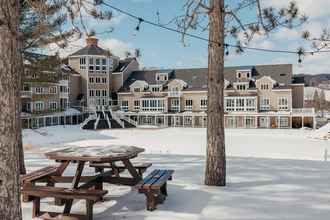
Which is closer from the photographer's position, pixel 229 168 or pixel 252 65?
pixel 229 168

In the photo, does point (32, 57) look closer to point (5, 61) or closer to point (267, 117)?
point (5, 61)

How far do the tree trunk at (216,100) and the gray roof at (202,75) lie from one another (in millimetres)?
34872

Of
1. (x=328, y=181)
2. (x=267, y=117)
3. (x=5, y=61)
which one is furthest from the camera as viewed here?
(x=267, y=117)

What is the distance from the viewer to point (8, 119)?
9.77ft

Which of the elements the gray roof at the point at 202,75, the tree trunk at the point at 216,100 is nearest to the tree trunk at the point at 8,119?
the tree trunk at the point at 216,100

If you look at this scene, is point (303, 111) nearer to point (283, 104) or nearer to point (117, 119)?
point (283, 104)

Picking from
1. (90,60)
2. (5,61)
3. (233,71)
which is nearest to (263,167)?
(5,61)

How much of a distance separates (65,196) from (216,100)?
3.01m

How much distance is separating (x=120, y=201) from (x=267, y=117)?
37964 millimetres

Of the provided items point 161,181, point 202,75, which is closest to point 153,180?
point 161,181

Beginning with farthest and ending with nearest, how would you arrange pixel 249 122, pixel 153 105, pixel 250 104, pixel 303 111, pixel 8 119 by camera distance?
pixel 153 105, pixel 250 104, pixel 249 122, pixel 303 111, pixel 8 119

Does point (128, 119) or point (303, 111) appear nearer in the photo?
point (303, 111)

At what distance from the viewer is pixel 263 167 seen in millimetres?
8383

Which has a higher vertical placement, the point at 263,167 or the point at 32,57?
the point at 32,57
